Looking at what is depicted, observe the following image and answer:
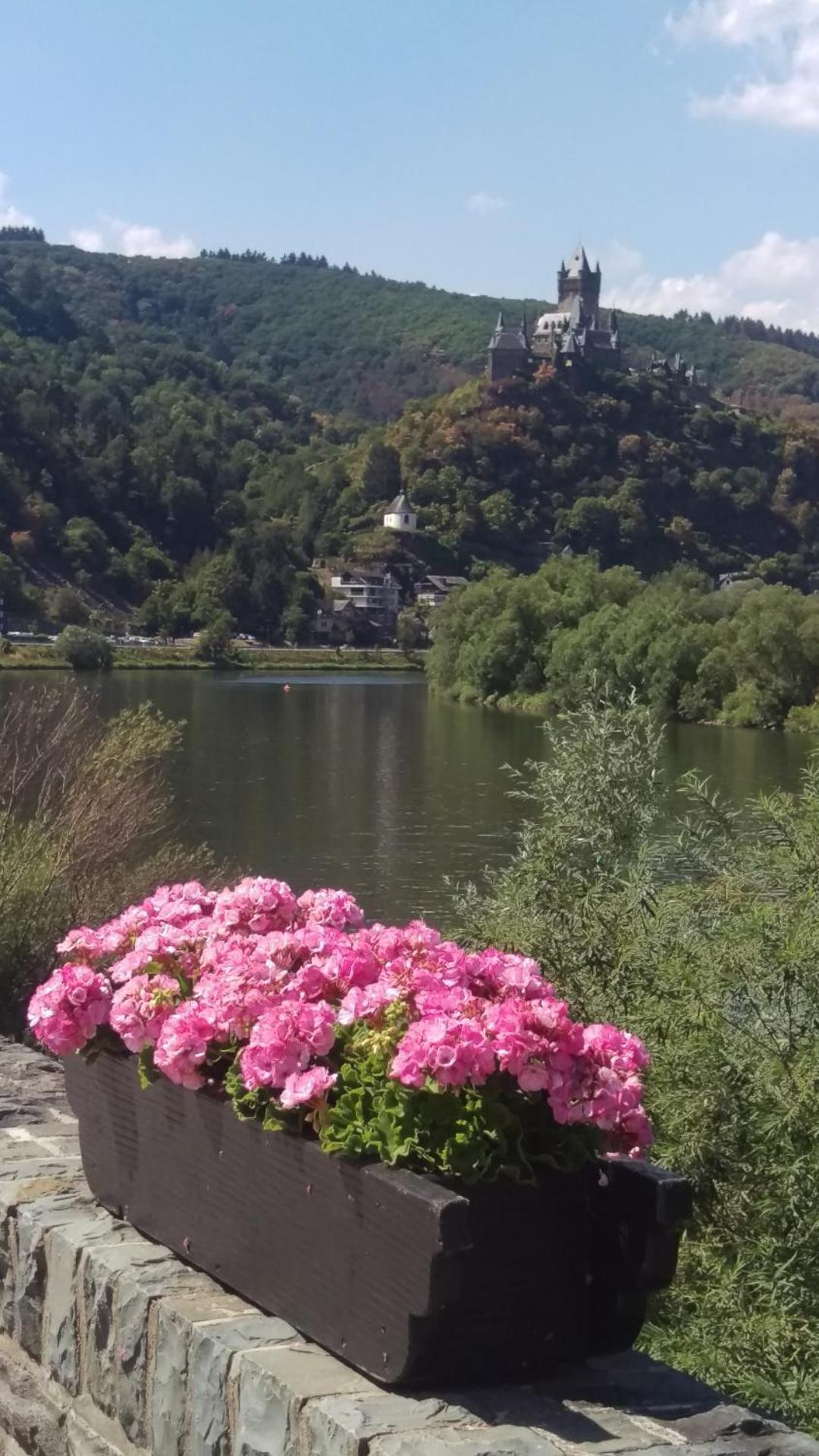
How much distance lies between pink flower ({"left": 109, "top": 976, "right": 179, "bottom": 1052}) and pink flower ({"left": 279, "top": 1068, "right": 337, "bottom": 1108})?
1.37 ft

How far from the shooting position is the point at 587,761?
773 cm

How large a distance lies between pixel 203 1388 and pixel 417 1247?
1.77 ft

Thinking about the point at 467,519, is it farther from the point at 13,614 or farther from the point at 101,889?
the point at 101,889

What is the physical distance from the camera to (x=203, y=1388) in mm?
2734

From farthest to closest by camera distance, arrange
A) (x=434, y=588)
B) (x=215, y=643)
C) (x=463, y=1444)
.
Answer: (x=434, y=588) < (x=215, y=643) < (x=463, y=1444)

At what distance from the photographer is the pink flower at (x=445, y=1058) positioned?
2566mm

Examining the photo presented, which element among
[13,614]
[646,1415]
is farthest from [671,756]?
[13,614]

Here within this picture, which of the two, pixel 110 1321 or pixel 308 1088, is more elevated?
pixel 308 1088

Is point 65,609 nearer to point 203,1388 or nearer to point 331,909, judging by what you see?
point 331,909

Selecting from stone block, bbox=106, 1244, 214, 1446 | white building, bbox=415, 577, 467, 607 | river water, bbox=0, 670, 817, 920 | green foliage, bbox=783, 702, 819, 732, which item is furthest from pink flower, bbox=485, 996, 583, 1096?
white building, bbox=415, 577, 467, 607

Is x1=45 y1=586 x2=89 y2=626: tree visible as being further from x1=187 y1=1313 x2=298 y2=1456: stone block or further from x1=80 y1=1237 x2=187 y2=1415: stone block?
x1=187 y1=1313 x2=298 y2=1456: stone block

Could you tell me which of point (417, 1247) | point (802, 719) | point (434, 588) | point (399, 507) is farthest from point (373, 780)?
point (399, 507)

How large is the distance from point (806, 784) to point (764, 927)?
1.40 meters

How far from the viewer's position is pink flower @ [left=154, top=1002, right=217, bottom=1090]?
2939 mm
